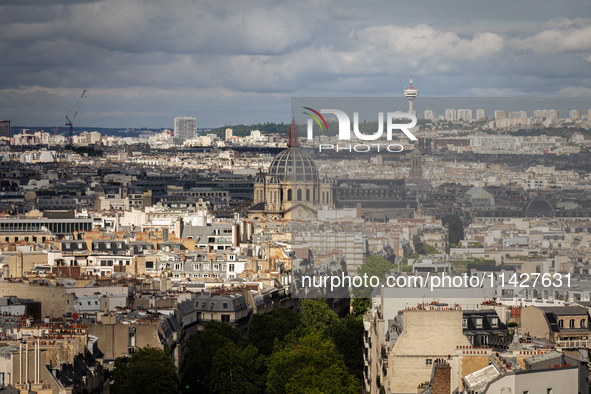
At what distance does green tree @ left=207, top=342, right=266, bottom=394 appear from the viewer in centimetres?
3725

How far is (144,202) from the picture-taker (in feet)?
499

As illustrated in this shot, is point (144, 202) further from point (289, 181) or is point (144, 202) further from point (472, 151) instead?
point (472, 151)

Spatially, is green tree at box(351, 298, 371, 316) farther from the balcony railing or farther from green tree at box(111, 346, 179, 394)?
the balcony railing

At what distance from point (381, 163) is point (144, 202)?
2161 inches

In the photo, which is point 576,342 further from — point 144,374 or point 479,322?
point 144,374

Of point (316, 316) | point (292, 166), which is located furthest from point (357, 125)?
point (292, 166)

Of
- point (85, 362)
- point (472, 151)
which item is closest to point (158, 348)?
point (85, 362)

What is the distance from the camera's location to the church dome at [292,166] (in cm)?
15950

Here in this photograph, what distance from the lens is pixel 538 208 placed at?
89688 millimetres

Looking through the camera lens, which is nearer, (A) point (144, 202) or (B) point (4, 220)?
(B) point (4, 220)

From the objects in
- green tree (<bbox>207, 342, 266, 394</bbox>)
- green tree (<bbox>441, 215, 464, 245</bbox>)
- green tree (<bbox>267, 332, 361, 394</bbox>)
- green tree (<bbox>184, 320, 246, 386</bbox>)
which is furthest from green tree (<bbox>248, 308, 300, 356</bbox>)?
green tree (<bbox>441, 215, 464, 245</bbox>)

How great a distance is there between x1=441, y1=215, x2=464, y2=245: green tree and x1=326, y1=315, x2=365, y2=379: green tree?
126 feet

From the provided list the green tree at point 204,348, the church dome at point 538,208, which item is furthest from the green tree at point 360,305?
the church dome at point 538,208

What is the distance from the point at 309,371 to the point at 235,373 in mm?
4017
